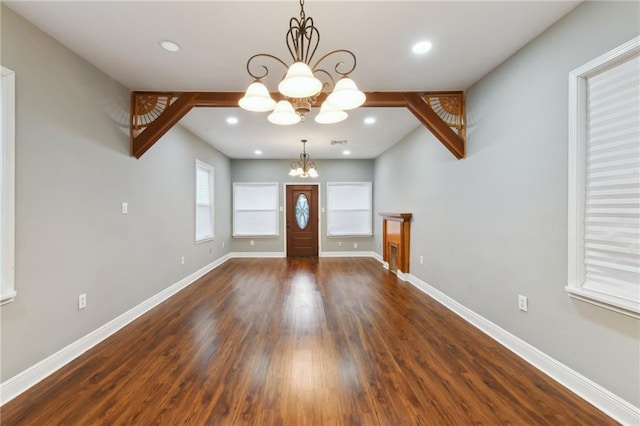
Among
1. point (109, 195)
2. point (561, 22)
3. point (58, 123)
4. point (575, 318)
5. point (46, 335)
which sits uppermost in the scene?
point (561, 22)

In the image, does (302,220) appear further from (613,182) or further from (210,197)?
(613,182)

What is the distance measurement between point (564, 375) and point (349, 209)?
583 cm

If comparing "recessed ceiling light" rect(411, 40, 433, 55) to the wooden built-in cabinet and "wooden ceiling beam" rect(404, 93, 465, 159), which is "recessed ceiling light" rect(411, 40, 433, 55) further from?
the wooden built-in cabinet

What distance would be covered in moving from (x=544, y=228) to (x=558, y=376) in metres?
1.09

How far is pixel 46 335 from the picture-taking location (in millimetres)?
2125

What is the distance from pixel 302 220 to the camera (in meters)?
7.57

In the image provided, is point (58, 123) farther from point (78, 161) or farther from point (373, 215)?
point (373, 215)

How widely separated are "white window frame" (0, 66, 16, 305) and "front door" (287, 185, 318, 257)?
18.9 feet

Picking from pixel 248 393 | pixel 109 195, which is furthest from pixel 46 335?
pixel 248 393

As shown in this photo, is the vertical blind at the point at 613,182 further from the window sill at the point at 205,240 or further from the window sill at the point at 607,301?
the window sill at the point at 205,240

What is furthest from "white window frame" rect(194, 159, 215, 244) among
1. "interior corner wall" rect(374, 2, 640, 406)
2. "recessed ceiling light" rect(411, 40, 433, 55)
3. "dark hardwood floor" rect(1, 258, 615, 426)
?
"interior corner wall" rect(374, 2, 640, 406)

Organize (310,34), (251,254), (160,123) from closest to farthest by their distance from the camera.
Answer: (310,34) < (160,123) < (251,254)

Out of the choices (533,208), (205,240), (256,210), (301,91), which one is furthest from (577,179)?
(256,210)

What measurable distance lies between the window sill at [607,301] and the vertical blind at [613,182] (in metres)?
0.06
